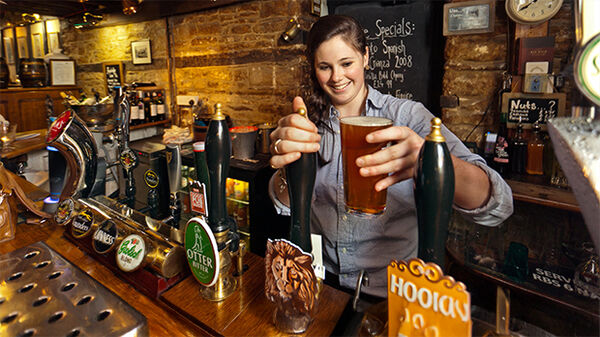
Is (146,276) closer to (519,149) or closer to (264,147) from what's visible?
(264,147)

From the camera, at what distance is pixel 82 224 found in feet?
4.02

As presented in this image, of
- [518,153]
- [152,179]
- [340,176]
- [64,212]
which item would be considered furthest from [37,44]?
[518,153]

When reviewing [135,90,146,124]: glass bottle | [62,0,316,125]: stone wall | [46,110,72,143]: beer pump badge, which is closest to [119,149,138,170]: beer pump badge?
[46,110,72,143]: beer pump badge

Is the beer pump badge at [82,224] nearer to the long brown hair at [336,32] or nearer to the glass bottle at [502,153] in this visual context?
the long brown hair at [336,32]

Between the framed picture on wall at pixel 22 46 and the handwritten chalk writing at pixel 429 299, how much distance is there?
9.74 m

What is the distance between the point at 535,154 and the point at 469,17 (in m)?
1.16

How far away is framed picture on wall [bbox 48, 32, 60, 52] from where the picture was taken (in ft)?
21.6

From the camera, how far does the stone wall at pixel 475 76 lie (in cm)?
266

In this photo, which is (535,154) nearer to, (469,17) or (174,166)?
(469,17)

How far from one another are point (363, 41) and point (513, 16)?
164cm

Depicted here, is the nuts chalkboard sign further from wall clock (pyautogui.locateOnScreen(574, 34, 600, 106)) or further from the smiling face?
wall clock (pyautogui.locateOnScreen(574, 34, 600, 106))

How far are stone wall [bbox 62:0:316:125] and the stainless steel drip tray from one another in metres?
2.86

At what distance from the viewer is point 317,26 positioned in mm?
1528

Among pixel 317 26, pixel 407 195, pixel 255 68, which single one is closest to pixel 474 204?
pixel 407 195
